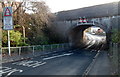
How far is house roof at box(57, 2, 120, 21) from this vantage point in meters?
26.4

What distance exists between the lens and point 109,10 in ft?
88.0

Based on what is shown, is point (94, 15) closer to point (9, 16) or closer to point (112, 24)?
point (112, 24)

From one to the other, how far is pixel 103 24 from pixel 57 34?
31.0 ft

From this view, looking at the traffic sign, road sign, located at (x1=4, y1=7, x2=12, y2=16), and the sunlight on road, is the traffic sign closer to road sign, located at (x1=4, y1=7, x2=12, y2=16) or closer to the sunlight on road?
road sign, located at (x1=4, y1=7, x2=12, y2=16)

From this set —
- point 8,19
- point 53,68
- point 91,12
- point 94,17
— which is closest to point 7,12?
point 8,19

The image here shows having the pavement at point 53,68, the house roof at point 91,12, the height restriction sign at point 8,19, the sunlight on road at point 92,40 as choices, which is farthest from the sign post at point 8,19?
the sunlight on road at point 92,40

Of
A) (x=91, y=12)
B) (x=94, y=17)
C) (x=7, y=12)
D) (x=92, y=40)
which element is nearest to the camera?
(x=7, y=12)

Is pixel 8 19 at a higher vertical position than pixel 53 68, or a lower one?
higher

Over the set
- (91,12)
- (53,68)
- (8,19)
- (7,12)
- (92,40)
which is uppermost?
(91,12)

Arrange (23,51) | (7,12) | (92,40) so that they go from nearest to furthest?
(7,12), (23,51), (92,40)

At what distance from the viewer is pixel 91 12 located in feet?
96.9

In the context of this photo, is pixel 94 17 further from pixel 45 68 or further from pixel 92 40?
pixel 92 40

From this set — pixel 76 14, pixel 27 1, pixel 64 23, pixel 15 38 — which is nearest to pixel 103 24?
pixel 76 14

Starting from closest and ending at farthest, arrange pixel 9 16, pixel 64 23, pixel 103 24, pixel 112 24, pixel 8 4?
1. pixel 9 16
2. pixel 8 4
3. pixel 112 24
4. pixel 103 24
5. pixel 64 23
